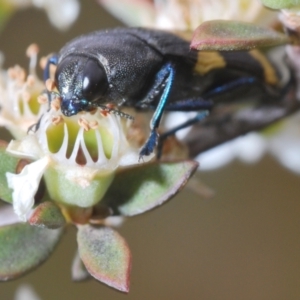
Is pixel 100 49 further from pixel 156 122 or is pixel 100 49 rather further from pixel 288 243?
pixel 288 243

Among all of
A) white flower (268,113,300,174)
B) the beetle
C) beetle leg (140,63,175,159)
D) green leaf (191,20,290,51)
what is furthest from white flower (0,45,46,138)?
white flower (268,113,300,174)

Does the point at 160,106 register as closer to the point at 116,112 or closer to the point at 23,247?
the point at 116,112

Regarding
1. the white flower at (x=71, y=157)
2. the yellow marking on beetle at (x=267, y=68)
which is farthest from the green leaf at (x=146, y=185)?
the yellow marking on beetle at (x=267, y=68)

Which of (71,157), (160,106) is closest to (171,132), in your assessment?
(160,106)

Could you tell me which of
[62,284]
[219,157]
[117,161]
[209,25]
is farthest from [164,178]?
[62,284]

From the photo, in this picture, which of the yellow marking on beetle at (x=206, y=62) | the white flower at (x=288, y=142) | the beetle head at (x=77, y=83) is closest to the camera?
the beetle head at (x=77, y=83)

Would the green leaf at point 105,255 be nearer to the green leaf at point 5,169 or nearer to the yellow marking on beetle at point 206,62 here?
the green leaf at point 5,169
